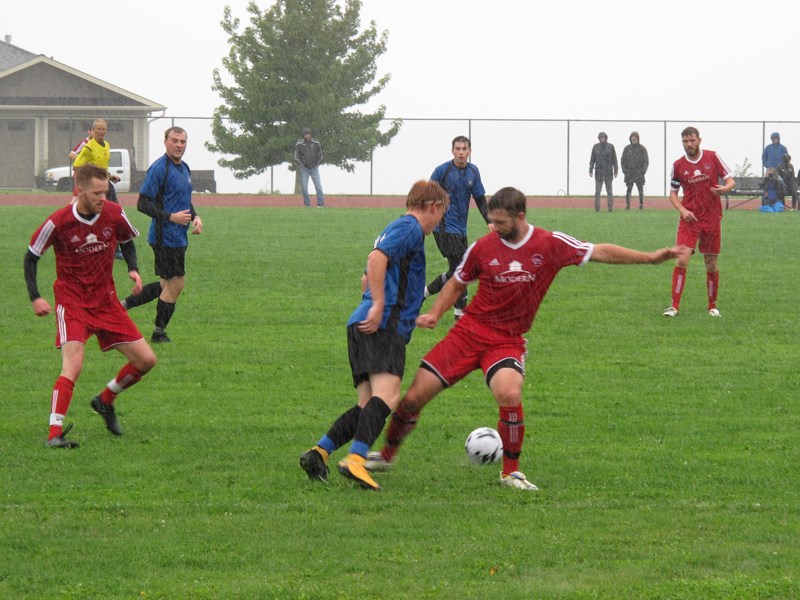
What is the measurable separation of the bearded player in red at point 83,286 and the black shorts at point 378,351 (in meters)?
1.95

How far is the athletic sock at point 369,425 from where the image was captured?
7238 millimetres

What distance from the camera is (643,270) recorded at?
63.0 ft

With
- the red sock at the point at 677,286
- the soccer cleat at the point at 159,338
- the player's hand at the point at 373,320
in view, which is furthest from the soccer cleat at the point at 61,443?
the red sock at the point at 677,286

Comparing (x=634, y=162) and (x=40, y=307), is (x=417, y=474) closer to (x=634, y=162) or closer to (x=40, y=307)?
(x=40, y=307)

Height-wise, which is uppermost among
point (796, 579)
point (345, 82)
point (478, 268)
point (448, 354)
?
point (345, 82)

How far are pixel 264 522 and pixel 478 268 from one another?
6.35 feet

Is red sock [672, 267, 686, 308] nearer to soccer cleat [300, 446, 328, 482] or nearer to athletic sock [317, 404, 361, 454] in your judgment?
athletic sock [317, 404, 361, 454]

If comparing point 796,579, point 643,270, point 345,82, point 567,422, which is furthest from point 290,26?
point 796,579

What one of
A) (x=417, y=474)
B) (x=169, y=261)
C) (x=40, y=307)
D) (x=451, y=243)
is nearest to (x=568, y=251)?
(x=417, y=474)

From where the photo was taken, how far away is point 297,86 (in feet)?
173

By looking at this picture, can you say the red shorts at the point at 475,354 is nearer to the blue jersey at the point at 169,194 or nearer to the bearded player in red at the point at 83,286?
the bearded player in red at the point at 83,286

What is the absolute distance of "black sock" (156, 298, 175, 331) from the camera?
41.8 ft

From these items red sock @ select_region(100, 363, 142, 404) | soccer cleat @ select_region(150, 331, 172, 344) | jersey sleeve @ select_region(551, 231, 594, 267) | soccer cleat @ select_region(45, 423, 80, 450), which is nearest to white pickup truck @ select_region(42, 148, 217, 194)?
soccer cleat @ select_region(150, 331, 172, 344)

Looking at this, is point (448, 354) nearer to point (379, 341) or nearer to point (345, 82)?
point (379, 341)
